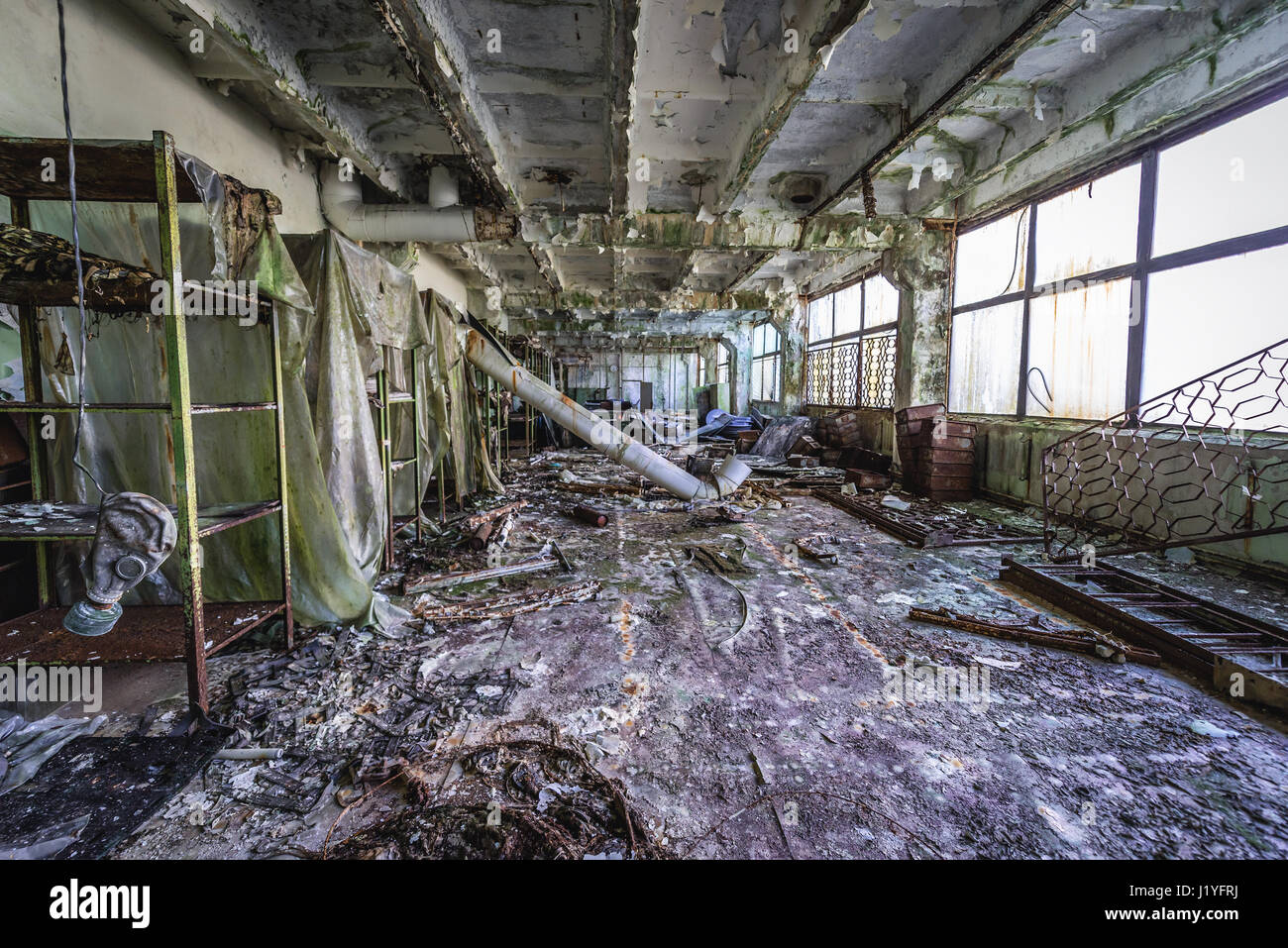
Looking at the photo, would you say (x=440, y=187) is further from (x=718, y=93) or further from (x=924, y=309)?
(x=924, y=309)

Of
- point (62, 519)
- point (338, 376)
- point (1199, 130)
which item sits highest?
point (1199, 130)

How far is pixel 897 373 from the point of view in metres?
8.26

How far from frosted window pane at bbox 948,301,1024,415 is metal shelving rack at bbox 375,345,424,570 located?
718cm

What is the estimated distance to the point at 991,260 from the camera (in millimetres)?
7090

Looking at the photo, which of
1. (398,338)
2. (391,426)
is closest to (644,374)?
(391,426)

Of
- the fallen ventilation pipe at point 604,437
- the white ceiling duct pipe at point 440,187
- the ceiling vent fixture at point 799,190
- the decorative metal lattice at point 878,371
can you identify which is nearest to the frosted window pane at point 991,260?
the decorative metal lattice at point 878,371

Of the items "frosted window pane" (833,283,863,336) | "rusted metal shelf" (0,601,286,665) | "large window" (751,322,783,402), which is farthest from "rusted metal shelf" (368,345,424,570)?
"large window" (751,322,783,402)

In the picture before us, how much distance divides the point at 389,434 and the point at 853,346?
8998mm

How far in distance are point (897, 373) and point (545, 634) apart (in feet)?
23.7

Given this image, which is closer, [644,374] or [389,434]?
[389,434]

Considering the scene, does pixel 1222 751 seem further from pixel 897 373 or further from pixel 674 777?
pixel 897 373
